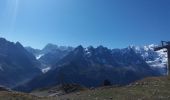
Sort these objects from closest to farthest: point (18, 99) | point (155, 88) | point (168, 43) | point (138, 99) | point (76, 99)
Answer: point (138, 99)
point (76, 99)
point (18, 99)
point (155, 88)
point (168, 43)

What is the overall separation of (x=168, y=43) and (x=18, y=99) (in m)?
66.3

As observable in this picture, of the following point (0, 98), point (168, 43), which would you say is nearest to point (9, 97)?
point (0, 98)

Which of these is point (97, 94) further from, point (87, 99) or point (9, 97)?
point (9, 97)

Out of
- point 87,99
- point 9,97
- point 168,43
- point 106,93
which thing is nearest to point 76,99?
point 87,99

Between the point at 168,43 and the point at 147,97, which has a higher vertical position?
the point at 168,43

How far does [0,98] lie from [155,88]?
19041 mm

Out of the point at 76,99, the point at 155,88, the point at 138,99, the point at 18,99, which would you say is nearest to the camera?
the point at 138,99

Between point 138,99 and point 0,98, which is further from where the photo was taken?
point 0,98

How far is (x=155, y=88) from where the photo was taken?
49.2 metres

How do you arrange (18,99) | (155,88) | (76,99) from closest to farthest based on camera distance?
(76,99) → (18,99) → (155,88)

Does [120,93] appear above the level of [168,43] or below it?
below

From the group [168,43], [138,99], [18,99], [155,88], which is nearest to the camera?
[138,99]

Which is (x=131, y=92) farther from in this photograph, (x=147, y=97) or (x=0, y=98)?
(x=0, y=98)

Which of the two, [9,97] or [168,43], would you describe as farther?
[168,43]
